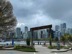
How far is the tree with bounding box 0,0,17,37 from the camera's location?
198 feet

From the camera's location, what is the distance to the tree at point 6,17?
60.4 metres

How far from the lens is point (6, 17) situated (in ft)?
199

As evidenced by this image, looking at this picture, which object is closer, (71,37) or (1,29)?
(1,29)

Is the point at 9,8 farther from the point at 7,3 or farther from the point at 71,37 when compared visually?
the point at 71,37

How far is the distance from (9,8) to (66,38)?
114ft

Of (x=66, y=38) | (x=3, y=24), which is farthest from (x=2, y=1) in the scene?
(x=66, y=38)

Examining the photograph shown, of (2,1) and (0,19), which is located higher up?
(2,1)

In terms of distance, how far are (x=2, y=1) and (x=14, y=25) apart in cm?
653

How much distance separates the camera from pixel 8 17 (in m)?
60.8

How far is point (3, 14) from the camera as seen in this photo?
60.3 m

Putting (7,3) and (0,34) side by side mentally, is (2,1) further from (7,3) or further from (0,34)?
(0,34)

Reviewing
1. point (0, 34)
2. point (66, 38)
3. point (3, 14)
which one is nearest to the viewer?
point (3, 14)

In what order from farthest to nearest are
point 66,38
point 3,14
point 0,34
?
point 66,38, point 0,34, point 3,14

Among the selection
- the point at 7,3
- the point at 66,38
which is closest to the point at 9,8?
the point at 7,3
